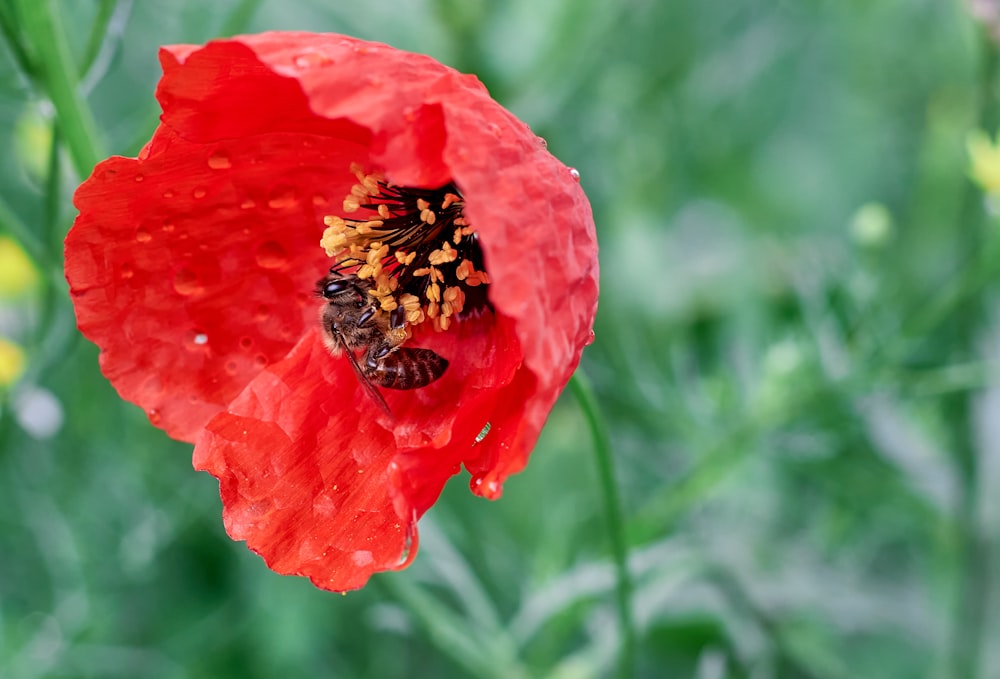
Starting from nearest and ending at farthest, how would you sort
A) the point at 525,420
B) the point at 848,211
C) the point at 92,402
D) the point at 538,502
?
the point at 525,420 → the point at 92,402 → the point at 538,502 → the point at 848,211

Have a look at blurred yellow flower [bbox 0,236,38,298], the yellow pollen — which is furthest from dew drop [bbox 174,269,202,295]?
blurred yellow flower [bbox 0,236,38,298]

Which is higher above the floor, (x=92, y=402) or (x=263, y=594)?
(x=92, y=402)

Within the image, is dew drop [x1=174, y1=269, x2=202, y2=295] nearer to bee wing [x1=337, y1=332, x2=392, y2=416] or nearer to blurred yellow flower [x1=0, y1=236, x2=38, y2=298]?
bee wing [x1=337, y1=332, x2=392, y2=416]

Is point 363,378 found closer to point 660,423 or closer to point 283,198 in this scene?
point 283,198

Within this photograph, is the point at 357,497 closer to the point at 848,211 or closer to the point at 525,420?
the point at 525,420

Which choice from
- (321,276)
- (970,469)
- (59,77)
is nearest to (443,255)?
(321,276)

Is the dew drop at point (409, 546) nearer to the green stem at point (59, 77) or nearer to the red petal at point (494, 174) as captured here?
the red petal at point (494, 174)

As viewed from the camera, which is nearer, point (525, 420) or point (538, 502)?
point (525, 420)

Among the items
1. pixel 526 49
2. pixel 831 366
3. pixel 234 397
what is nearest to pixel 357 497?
pixel 234 397
